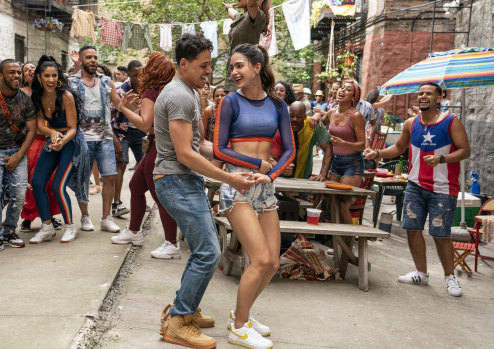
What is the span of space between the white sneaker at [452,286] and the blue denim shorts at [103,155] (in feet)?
12.8

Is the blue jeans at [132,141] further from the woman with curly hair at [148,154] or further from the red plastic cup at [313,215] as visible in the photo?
the red plastic cup at [313,215]

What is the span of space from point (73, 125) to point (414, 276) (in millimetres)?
3943

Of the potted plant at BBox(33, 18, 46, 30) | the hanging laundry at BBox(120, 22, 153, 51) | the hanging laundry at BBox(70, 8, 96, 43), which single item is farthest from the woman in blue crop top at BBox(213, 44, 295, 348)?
the potted plant at BBox(33, 18, 46, 30)

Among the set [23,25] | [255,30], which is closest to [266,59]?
[255,30]

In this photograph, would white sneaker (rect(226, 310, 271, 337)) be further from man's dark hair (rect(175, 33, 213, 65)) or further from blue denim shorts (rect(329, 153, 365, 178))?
blue denim shorts (rect(329, 153, 365, 178))

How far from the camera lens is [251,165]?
3.46m

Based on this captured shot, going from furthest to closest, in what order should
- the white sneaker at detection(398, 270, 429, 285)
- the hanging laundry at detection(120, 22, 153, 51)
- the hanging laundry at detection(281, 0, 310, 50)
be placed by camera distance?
the hanging laundry at detection(120, 22, 153, 51) → the hanging laundry at detection(281, 0, 310, 50) → the white sneaker at detection(398, 270, 429, 285)

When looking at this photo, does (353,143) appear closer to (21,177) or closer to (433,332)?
(433,332)

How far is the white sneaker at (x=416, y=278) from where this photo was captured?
5383 millimetres

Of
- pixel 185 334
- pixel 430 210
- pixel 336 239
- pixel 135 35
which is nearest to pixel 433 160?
pixel 430 210

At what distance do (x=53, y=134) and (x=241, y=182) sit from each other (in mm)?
3062

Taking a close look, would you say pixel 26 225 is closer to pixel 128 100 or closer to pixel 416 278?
pixel 128 100

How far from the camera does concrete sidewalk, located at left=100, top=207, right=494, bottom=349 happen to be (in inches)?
147

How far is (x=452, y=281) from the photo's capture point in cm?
521
